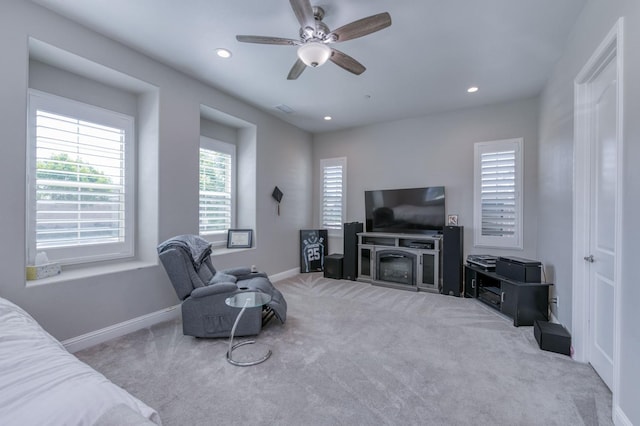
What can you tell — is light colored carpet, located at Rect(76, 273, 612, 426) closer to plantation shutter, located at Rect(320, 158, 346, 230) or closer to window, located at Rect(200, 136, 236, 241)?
window, located at Rect(200, 136, 236, 241)

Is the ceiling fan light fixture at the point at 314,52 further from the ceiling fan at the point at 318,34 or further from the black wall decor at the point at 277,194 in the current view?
the black wall decor at the point at 277,194

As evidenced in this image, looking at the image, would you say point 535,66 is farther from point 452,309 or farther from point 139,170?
point 139,170

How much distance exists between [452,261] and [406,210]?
113 cm

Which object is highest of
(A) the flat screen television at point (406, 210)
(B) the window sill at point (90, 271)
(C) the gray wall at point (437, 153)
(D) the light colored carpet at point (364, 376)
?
(C) the gray wall at point (437, 153)

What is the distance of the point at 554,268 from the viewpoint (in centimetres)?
313

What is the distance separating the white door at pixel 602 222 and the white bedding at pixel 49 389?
114 inches

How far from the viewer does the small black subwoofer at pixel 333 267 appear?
5270mm

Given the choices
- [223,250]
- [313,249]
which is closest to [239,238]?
[223,250]

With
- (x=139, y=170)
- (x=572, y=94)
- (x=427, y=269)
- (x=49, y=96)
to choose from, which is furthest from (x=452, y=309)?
(x=49, y=96)

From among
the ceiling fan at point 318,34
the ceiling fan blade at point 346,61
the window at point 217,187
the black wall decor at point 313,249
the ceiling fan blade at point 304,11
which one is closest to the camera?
the ceiling fan blade at point 304,11

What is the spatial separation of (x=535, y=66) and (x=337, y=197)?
11.8 feet

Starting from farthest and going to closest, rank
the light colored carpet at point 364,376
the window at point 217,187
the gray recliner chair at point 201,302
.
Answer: the window at point 217,187, the gray recliner chair at point 201,302, the light colored carpet at point 364,376

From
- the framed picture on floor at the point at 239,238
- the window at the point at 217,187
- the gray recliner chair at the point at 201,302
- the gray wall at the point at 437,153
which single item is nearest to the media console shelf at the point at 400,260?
the gray wall at the point at 437,153

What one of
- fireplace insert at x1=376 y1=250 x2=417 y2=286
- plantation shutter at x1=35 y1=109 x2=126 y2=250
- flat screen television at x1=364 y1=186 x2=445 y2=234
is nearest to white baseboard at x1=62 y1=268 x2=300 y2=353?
plantation shutter at x1=35 y1=109 x2=126 y2=250
